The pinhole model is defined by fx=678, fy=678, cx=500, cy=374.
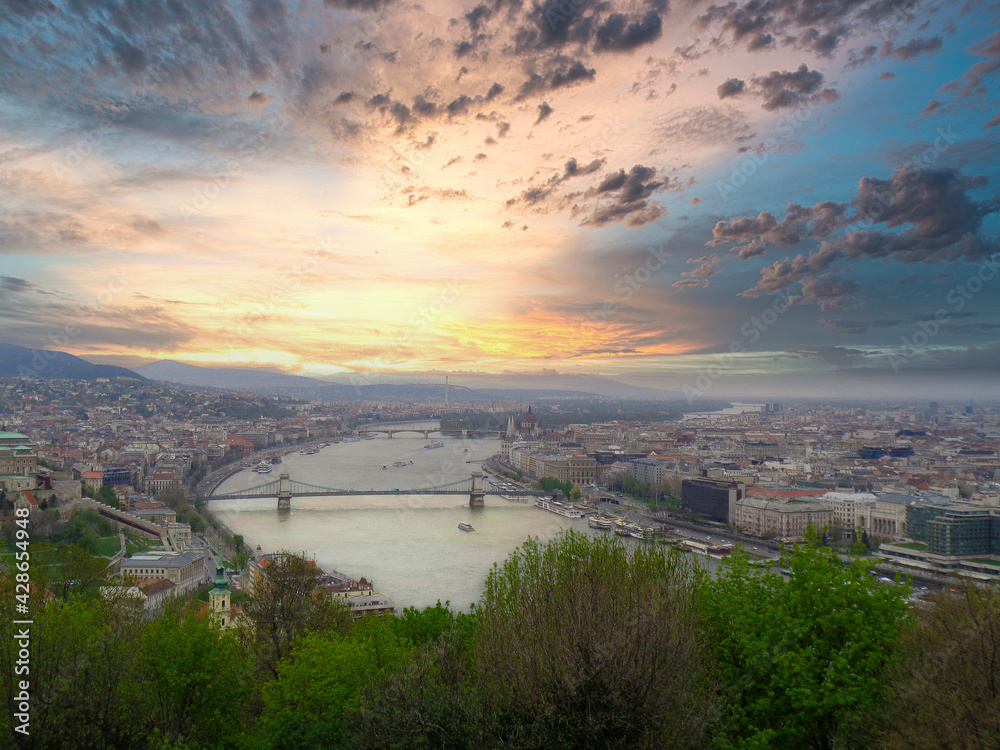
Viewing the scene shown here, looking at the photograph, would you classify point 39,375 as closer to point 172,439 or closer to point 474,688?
point 172,439

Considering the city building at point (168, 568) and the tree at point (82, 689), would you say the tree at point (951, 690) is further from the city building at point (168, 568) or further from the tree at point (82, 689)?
the city building at point (168, 568)

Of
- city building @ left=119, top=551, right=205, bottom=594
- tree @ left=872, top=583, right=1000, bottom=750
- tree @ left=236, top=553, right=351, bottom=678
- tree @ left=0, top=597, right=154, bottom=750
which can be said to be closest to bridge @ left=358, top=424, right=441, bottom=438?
city building @ left=119, top=551, right=205, bottom=594

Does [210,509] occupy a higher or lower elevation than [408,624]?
lower

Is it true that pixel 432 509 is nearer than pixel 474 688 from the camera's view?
No

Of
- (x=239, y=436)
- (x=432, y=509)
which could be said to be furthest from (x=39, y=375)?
(x=432, y=509)

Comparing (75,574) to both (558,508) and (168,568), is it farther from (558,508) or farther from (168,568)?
(558,508)

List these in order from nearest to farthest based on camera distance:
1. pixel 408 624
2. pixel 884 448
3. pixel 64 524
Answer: pixel 408 624, pixel 64 524, pixel 884 448
